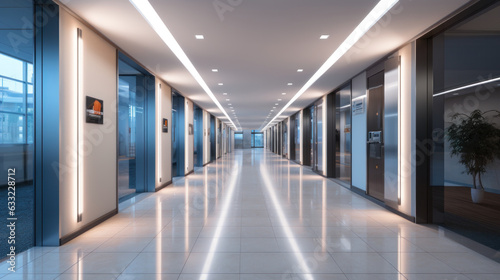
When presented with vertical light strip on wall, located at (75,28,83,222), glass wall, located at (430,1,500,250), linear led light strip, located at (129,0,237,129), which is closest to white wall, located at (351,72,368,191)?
glass wall, located at (430,1,500,250)

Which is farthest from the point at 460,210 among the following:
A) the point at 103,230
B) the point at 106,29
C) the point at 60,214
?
the point at 106,29

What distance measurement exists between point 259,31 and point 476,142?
18.7 ft

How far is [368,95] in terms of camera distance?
809 centimetres

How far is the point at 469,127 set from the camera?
6.77 metres

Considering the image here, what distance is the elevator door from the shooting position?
7305 mm

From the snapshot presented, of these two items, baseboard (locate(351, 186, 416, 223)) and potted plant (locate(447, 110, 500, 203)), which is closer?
baseboard (locate(351, 186, 416, 223))

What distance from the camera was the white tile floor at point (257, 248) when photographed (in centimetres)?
341

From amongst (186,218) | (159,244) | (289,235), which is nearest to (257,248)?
(289,235)

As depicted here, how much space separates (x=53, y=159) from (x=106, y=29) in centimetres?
258

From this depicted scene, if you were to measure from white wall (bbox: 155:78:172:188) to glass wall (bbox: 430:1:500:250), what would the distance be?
758 cm

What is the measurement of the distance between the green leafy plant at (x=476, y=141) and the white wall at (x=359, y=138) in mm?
2193

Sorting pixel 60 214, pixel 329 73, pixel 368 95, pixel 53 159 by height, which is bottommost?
pixel 60 214

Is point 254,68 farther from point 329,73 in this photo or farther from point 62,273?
point 62,273

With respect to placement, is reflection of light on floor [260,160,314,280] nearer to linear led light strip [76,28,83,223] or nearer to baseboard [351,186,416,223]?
baseboard [351,186,416,223]
